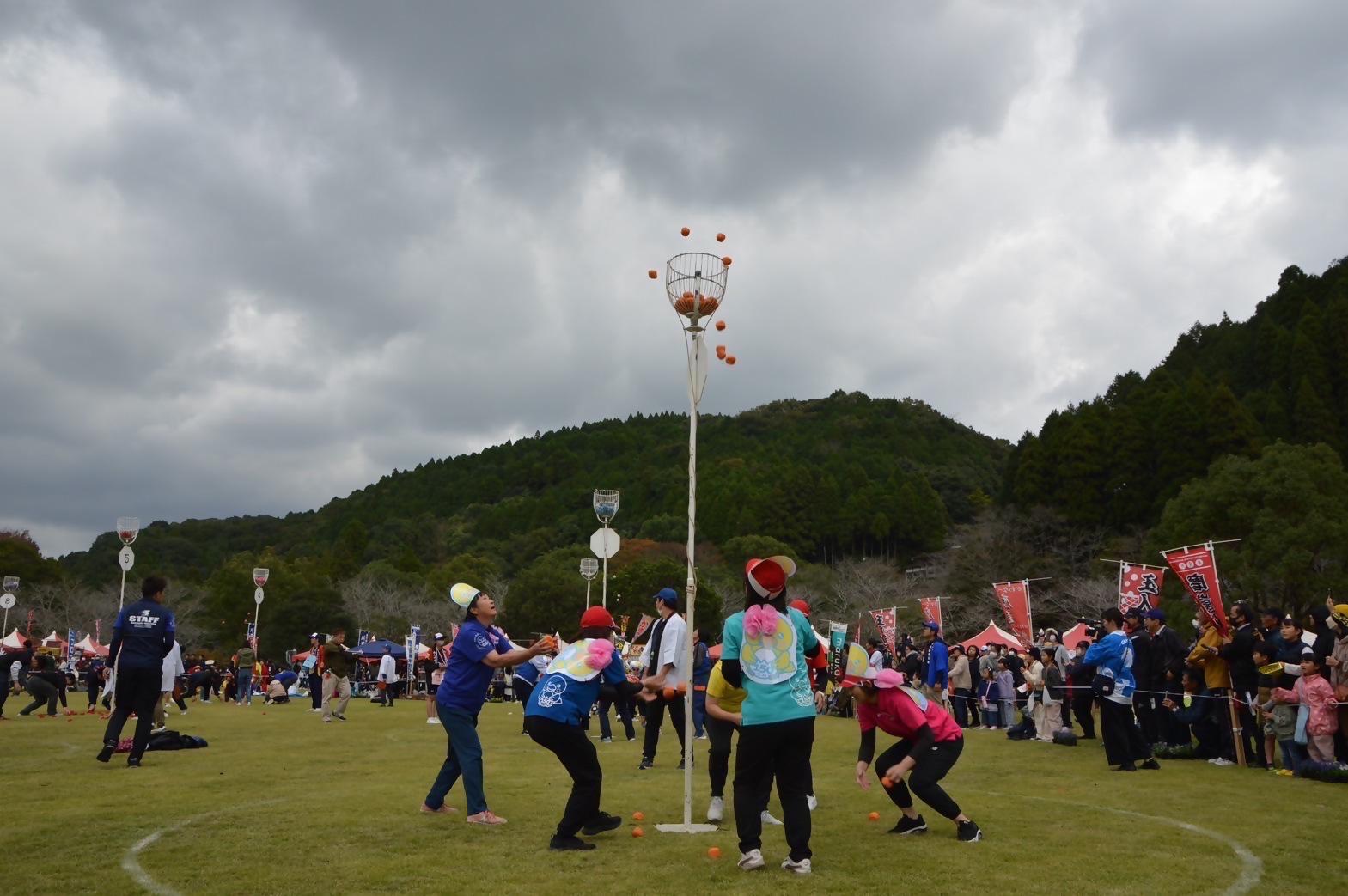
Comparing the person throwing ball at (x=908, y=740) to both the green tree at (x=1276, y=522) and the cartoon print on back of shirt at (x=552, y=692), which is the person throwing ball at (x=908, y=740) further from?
the green tree at (x=1276, y=522)

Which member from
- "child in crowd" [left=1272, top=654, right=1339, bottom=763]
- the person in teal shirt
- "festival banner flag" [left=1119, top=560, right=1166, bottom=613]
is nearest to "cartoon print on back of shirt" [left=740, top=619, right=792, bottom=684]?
the person in teal shirt

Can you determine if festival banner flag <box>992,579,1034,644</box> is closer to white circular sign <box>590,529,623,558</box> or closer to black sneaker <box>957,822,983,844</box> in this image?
white circular sign <box>590,529,623,558</box>

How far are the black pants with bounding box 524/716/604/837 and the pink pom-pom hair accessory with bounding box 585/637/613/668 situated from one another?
49cm

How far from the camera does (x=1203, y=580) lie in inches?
587

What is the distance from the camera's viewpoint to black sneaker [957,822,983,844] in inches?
302

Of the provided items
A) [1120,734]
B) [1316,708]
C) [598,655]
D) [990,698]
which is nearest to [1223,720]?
[1316,708]

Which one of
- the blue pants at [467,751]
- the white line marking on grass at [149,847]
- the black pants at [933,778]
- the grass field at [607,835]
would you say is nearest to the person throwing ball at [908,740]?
the black pants at [933,778]

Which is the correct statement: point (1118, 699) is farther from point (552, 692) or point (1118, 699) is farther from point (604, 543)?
point (604, 543)

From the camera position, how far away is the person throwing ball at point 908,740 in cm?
764

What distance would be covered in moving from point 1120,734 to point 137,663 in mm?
11965

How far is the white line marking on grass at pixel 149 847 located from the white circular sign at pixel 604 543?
50.5ft

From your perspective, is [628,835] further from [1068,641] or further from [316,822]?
[1068,641]

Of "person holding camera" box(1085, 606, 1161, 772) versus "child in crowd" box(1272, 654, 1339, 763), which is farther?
"person holding camera" box(1085, 606, 1161, 772)

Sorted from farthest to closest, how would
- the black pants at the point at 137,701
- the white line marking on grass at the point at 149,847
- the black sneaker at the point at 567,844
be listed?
the black pants at the point at 137,701 < the black sneaker at the point at 567,844 < the white line marking on grass at the point at 149,847
